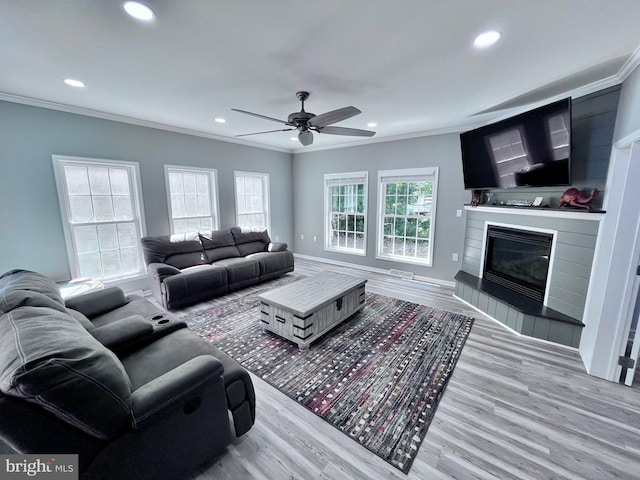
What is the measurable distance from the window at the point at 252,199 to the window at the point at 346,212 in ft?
4.65

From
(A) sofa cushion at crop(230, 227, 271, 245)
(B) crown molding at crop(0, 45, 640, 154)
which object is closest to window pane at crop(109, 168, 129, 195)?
(B) crown molding at crop(0, 45, 640, 154)

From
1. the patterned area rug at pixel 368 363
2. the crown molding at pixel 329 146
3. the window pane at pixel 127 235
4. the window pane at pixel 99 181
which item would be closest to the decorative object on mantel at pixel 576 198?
the crown molding at pixel 329 146

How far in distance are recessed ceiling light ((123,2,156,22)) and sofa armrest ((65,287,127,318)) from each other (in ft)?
7.35

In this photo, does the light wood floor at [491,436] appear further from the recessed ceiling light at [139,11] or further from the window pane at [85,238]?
the window pane at [85,238]

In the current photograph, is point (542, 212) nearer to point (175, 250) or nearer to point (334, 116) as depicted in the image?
point (334, 116)

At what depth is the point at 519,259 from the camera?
131 inches

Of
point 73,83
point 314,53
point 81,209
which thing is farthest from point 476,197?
point 81,209

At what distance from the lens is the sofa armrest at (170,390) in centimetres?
115

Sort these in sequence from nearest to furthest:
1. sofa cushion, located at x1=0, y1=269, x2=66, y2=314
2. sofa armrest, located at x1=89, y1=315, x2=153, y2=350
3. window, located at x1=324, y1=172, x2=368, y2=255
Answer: sofa cushion, located at x1=0, y1=269, x2=66, y2=314 → sofa armrest, located at x1=89, y1=315, x2=153, y2=350 → window, located at x1=324, y1=172, x2=368, y2=255

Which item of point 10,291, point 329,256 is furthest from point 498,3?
point 329,256

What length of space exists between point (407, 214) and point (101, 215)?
4945 millimetres

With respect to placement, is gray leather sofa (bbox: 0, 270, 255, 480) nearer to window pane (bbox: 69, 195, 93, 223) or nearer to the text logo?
the text logo

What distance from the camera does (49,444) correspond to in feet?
3.11

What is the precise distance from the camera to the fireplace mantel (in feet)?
8.05
